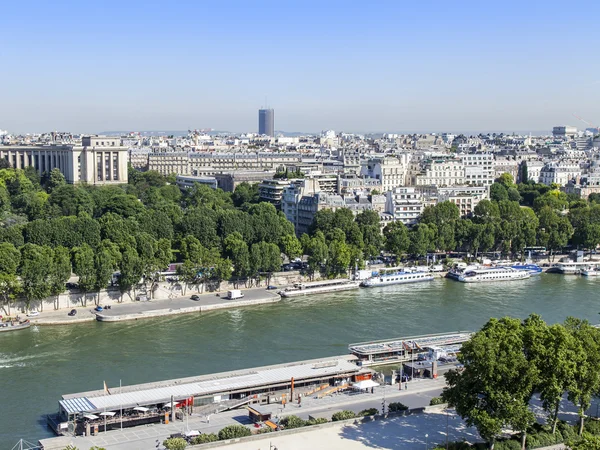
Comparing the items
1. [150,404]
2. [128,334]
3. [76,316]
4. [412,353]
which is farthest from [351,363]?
[76,316]

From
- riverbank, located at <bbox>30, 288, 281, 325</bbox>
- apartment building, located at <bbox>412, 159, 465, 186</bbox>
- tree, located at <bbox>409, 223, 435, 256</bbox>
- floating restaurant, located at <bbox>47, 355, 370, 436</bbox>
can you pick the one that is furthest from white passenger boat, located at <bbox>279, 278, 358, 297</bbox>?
apartment building, located at <bbox>412, 159, 465, 186</bbox>

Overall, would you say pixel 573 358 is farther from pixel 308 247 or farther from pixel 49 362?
pixel 308 247

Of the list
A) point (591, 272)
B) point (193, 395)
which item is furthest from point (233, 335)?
point (591, 272)

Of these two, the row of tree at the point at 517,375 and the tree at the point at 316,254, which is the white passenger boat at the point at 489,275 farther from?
the row of tree at the point at 517,375

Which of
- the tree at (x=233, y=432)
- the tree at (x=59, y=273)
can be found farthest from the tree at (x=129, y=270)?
the tree at (x=233, y=432)

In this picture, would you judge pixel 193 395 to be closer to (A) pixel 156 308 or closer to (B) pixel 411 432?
(B) pixel 411 432

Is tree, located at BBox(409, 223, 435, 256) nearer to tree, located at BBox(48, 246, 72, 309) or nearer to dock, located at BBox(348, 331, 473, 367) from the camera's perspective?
dock, located at BBox(348, 331, 473, 367)
